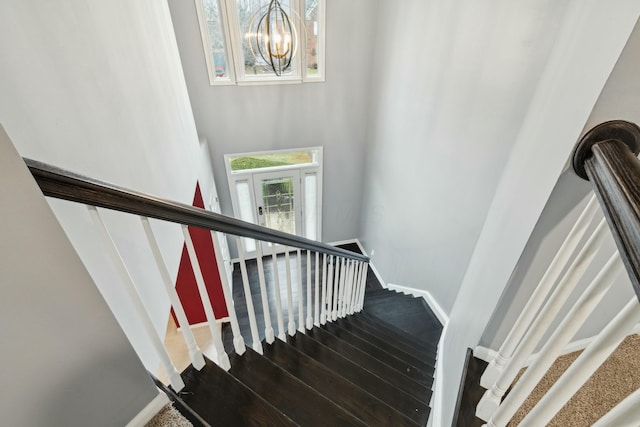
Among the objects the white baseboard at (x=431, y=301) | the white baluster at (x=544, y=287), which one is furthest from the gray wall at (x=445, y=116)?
the white baluster at (x=544, y=287)

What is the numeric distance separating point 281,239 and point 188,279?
7.88 ft

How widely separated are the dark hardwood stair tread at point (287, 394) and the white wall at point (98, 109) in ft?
1.43

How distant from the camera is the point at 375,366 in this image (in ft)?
7.04

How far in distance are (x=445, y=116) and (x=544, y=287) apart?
2.41 metres

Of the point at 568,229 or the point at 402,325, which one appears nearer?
the point at 568,229

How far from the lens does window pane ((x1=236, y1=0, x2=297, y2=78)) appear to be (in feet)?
12.9

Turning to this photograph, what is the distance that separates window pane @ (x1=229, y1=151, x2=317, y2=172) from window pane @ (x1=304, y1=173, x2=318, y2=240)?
1.03 ft

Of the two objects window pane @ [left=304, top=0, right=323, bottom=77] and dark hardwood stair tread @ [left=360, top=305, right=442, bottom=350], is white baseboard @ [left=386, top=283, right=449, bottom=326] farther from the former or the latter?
window pane @ [left=304, top=0, right=323, bottom=77]

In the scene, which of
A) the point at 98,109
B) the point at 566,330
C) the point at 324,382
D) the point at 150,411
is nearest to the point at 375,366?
the point at 324,382

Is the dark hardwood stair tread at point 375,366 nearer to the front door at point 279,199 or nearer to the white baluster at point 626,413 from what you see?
the white baluster at point 626,413

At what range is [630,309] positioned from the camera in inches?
17.6

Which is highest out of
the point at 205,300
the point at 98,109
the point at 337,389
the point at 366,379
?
the point at 98,109

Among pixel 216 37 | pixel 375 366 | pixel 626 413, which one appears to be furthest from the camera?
pixel 216 37

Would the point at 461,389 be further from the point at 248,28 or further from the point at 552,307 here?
the point at 248,28
